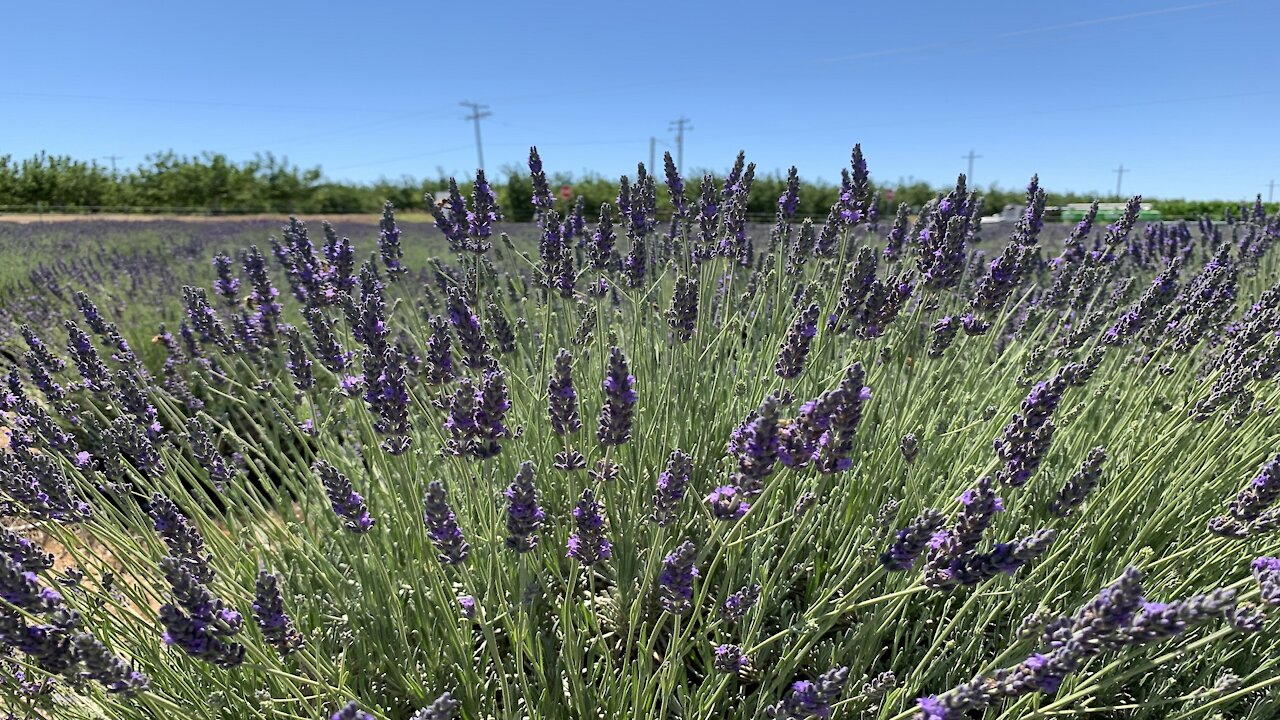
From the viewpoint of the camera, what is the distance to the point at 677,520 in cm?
192

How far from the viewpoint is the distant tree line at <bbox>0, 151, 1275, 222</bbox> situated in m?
29.3

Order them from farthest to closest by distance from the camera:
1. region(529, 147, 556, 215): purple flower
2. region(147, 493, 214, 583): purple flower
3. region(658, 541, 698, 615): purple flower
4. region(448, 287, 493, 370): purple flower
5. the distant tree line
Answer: the distant tree line, region(529, 147, 556, 215): purple flower, region(448, 287, 493, 370): purple flower, region(147, 493, 214, 583): purple flower, region(658, 541, 698, 615): purple flower

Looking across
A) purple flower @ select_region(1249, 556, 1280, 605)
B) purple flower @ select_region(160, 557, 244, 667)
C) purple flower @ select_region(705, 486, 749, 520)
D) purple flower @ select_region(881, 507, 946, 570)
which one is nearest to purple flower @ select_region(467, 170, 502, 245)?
purple flower @ select_region(705, 486, 749, 520)

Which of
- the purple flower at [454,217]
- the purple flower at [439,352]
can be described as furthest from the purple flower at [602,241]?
the purple flower at [439,352]

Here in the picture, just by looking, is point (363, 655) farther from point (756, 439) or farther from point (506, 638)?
point (756, 439)

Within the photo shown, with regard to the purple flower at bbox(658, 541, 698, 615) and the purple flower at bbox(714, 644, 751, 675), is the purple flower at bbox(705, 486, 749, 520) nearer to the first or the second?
the purple flower at bbox(658, 541, 698, 615)

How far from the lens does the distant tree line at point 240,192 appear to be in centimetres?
2931

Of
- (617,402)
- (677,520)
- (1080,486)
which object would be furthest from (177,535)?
(1080,486)

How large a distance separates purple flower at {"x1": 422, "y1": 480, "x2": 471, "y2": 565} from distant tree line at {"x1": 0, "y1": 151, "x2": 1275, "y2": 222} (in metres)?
26.2

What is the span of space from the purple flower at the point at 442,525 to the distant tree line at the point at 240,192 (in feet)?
85.9

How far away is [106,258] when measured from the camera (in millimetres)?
8930

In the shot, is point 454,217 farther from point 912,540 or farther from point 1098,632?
point 1098,632

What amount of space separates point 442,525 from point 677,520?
810 mm

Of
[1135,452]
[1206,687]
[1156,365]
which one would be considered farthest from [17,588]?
[1156,365]
